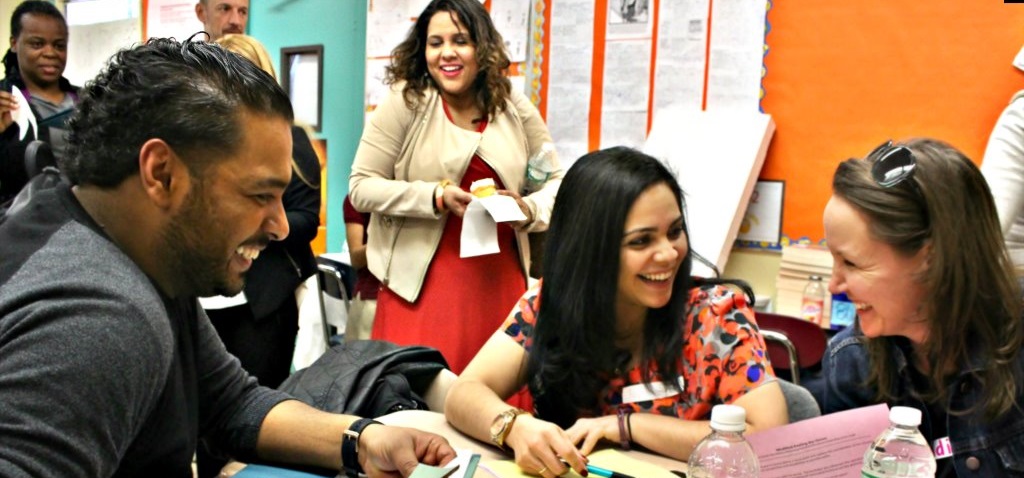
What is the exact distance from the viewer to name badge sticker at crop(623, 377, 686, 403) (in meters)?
1.67

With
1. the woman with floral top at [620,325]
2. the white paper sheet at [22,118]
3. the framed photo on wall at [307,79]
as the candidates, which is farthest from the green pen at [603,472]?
the framed photo on wall at [307,79]

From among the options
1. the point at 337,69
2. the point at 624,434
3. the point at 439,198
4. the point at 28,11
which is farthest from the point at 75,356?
the point at 337,69

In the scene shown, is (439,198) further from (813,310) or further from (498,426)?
(813,310)

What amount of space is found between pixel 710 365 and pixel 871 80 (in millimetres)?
1990

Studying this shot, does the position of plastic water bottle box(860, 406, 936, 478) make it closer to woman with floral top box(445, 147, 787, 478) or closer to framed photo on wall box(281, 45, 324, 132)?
woman with floral top box(445, 147, 787, 478)

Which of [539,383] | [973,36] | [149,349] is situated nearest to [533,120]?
[539,383]

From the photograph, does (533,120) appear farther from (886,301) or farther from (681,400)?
(886,301)

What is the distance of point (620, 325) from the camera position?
1.79 meters

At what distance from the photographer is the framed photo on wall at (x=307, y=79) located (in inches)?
186

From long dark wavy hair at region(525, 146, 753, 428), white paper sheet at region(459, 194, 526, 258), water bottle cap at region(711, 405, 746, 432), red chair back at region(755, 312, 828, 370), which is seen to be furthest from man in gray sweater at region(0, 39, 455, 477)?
red chair back at region(755, 312, 828, 370)

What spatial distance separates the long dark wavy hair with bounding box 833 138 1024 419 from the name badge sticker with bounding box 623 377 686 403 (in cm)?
47

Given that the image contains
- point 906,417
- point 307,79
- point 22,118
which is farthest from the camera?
point 307,79

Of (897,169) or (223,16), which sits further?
(223,16)

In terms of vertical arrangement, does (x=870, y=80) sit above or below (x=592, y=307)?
above
